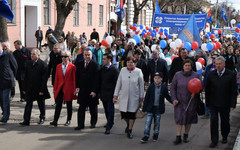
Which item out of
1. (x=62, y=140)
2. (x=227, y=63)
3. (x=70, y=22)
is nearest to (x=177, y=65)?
(x=227, y=63)

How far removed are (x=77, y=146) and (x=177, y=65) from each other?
4081 mm

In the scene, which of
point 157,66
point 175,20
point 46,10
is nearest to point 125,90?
point 157,66

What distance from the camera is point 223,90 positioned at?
293 inches

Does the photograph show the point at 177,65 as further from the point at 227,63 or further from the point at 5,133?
the point at 5,133

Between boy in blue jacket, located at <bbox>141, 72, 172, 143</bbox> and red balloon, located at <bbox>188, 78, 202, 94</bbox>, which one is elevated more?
red balloon, located at <bbox>188, 78, 202, 94</bbox>

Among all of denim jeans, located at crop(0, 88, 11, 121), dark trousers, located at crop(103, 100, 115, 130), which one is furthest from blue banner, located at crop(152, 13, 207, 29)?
denim jeans, located at crop(0, 88, 11, 121)

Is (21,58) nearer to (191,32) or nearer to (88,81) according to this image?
(88,81)

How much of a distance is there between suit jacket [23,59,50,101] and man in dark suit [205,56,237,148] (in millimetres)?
3597

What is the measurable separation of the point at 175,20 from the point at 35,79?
10.5 m

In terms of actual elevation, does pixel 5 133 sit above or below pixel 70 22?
below

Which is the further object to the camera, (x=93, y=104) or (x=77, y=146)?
(x=93, y=104)

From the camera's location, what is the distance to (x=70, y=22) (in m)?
32.7

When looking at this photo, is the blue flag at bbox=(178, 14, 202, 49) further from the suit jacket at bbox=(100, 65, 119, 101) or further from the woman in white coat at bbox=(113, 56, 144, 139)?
the woman in white coat at bbox=(113, 56, 144, 139)

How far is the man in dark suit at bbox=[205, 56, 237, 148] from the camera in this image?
7.44 m
